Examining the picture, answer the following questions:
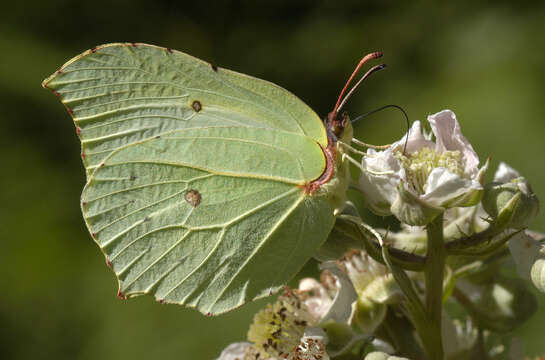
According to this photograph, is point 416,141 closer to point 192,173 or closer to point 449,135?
point 449,135

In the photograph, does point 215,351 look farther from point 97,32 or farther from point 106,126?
point 97,32

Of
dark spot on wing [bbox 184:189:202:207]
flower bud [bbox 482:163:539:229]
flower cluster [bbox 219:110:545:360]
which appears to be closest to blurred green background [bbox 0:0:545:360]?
flower cluster [bbox 219:110:545:360]

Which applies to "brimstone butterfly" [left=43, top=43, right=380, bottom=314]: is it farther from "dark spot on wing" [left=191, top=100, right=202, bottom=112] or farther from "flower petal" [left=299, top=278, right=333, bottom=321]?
"flower petal" [left=299, top=278, right=333, bottom=321]

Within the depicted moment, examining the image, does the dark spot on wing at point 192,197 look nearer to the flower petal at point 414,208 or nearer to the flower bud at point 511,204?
the flower petal at point 414,208

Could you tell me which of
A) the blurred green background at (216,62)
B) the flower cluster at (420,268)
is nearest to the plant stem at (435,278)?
the flower cluster at (420,268)

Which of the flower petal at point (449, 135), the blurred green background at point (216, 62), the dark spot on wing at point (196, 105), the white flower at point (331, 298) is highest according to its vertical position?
the flower petal at point (449, 135)

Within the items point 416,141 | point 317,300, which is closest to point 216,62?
point 317,300
